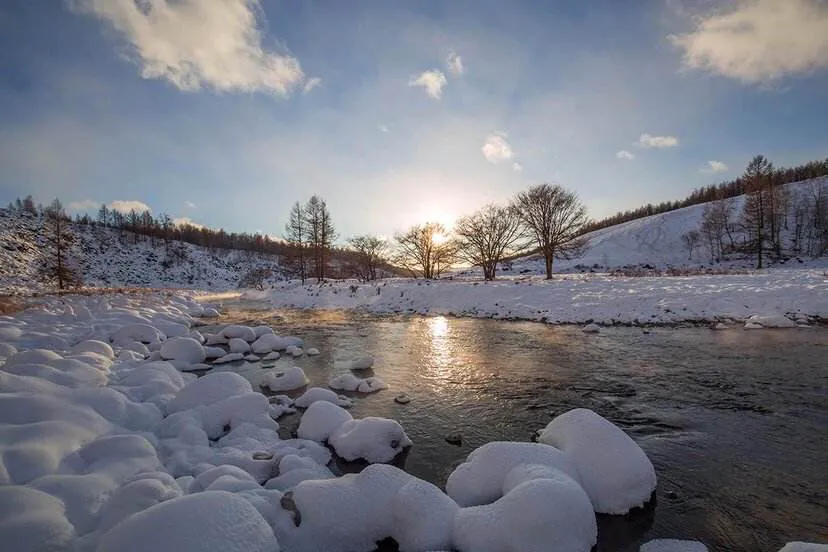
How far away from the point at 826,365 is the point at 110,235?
108 m

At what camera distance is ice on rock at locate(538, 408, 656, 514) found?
3639mm

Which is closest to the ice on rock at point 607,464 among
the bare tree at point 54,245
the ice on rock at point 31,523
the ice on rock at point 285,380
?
the ice on rock at point 31,523

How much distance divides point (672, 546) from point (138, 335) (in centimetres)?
1387

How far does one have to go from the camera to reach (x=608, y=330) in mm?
12844

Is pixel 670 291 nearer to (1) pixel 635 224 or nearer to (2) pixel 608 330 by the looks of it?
(2) pixel 608 330

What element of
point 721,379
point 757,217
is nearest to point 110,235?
point 721,379

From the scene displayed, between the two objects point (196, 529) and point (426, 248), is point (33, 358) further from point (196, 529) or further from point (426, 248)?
point (426, 248)

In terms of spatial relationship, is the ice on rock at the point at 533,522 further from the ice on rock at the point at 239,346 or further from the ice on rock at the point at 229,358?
the ice on rock at the point at 239,346

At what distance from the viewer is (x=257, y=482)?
3.93m

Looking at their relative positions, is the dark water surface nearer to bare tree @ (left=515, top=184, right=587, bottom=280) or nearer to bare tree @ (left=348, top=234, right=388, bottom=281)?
bare tree @ (left=515, top=184, right=587, bottom=280)

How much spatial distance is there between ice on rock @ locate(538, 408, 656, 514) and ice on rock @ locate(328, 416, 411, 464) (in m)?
2.03

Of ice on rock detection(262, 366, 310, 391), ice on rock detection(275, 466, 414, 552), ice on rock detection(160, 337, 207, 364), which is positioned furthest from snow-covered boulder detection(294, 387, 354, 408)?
ice on rock detection(160, 337, 207, 364)

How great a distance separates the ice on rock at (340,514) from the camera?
318cm

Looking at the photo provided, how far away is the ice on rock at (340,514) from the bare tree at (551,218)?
2880 cm
